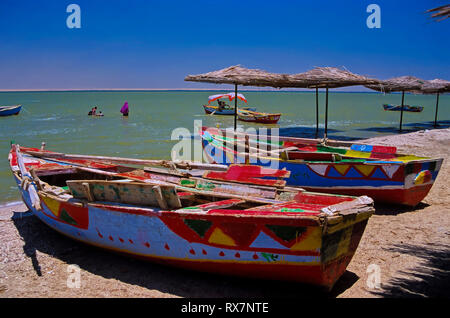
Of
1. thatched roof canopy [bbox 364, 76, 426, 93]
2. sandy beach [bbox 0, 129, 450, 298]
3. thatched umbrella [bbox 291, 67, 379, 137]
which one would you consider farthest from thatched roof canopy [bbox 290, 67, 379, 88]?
sandy beach [bbox 0, 129, 450, 298]

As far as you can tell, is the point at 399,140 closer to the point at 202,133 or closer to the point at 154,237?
the point at 202,133

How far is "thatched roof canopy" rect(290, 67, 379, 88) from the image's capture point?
42.7ft

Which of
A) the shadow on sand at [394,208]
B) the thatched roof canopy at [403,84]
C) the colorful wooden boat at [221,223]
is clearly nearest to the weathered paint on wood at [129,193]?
the colorful wooden boat at [221,223]

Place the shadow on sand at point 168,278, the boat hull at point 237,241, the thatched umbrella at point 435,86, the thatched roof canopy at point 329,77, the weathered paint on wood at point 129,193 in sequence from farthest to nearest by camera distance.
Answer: the thatched umbrella at point 435,86
the thatched roof canopy at point 329,77
the weathered paint on wood at point 129,193
the shadow on sand at point 168,278
the boat hull at point 237,241

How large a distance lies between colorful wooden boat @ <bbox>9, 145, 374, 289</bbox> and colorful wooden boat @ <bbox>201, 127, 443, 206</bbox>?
2.22 meters

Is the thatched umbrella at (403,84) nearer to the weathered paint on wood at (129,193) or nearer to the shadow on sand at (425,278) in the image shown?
the shadow on sand at (425,278)

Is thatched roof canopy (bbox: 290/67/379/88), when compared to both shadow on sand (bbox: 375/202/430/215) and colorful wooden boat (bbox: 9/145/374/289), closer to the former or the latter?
shadow on sand (bbox: 375/202/430/215)

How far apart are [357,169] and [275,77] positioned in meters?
6.54

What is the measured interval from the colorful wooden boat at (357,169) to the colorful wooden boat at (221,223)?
2.22 metres

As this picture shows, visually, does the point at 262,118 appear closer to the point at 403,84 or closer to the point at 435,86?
the point at 403,84

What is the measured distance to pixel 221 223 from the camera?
4.06 metres

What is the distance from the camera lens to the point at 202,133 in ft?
34.1

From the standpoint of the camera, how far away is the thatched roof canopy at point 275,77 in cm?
1272

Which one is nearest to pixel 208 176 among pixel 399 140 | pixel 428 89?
pixel 399 140
